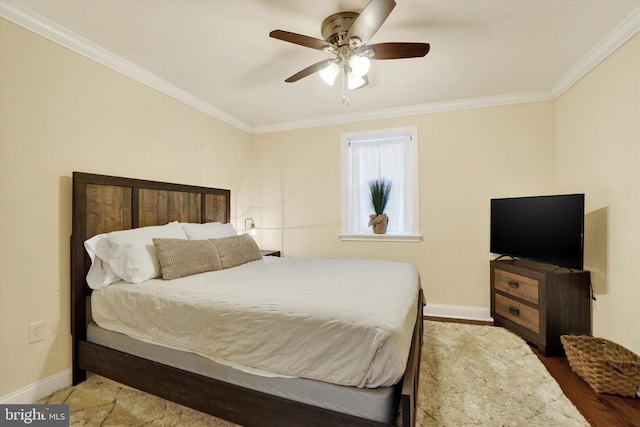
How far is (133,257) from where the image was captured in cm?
202

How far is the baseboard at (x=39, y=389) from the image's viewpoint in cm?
176

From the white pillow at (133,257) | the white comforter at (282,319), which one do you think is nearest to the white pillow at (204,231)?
the white pillow at (133,257)

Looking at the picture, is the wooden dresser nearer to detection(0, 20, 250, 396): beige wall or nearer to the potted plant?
the potted plant

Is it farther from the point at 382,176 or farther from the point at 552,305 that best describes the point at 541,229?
the point at 382,176

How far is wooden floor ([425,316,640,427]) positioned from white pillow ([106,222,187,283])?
9.58 feet

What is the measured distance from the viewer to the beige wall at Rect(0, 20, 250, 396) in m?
1.77

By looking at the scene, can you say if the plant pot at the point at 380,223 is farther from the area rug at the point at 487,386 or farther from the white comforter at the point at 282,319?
the white comforter at the point at 282,319

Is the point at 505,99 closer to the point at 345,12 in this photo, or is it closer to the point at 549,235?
the point at 549,235

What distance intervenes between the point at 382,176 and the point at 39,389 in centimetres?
365

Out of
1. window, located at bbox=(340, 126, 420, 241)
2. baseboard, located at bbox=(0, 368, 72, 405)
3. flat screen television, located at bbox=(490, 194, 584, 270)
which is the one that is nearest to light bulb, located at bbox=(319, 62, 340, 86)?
window, located at bbox=(340, 126, 420, 241)

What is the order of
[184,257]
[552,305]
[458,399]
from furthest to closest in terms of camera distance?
[552,305] < [184,257] < [458,399]

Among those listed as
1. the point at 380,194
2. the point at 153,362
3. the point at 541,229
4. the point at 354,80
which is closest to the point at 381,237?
the point at 380,194

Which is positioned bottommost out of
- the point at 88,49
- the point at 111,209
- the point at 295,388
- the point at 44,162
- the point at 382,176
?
the point at 295,388

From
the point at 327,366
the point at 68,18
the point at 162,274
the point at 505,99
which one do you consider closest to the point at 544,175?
the point at 505,99
